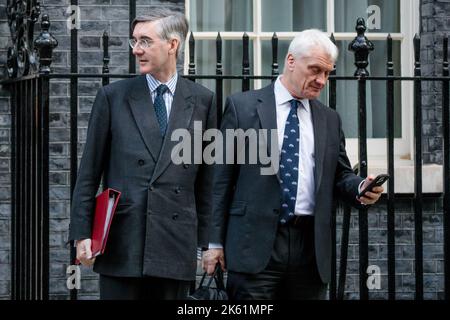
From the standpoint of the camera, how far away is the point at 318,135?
5691mm

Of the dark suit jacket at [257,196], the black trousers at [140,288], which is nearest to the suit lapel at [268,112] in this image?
the dark suit jacket at [257,196]

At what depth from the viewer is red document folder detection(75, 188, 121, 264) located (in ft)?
18.0

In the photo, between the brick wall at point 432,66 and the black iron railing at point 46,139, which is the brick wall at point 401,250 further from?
the black iron railing at point 46,139

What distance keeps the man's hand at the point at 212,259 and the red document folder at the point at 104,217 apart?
0.45 m

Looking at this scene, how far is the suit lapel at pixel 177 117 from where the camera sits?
18.3 feet

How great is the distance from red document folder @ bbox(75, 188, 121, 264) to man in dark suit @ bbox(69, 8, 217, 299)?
4 centimetres

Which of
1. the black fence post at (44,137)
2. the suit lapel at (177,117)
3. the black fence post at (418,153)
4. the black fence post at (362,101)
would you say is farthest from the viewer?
the black fence post at (418,153)

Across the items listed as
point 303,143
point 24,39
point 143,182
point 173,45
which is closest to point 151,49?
point 173,45

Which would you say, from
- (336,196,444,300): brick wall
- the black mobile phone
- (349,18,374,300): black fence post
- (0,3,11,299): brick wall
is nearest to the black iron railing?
(349,18,374,300): black fence post

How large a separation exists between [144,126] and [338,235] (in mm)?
2836

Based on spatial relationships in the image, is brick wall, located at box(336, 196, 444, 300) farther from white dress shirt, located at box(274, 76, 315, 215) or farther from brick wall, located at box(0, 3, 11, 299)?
white dress shirt, located at box(274, 76, 315, 215)

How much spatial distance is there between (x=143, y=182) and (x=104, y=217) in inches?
8.9

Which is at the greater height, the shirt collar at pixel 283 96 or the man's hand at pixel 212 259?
the shirt collar at pixel 283 96

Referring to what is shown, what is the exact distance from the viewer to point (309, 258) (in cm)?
557
